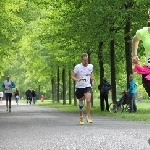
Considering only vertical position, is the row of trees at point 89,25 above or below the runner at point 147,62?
above

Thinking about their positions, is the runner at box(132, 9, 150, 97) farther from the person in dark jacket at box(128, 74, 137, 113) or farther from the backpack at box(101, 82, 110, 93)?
the backpack at box(101, 82, 110, 93)

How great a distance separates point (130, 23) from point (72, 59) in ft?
43.5

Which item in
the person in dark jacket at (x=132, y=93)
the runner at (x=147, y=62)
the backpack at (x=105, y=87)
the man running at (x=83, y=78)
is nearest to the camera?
the runner at (x=147, y=62)

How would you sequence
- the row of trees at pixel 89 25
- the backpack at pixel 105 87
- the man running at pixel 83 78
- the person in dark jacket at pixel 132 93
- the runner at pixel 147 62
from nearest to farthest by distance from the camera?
the runner at pixel 147 62, the man running at pixel 83 78, the row of trees at pixel 89 25, the person in dark jacket at pixel 132 93, the backpack at pixel 105 87

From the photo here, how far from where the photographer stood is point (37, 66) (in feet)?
184

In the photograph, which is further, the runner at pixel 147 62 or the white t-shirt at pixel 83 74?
the white t-shirt at pixel 83 74

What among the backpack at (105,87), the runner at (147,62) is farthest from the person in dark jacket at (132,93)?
the runner at (147,62)

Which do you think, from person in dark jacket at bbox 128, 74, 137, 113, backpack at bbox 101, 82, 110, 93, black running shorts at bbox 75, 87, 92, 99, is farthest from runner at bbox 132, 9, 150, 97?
backpack at bbox 101, 82, 110, 93

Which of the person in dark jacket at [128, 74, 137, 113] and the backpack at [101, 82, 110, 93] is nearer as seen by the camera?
the person in dark jacket at [128, 74, 137, 113]

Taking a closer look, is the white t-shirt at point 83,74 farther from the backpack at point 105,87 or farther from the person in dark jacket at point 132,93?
the backpack at point 105,87

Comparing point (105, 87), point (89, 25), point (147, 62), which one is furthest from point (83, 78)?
point (105, 87)

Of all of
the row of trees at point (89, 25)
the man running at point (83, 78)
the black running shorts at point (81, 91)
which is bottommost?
the black running shorts at point (81, 91)

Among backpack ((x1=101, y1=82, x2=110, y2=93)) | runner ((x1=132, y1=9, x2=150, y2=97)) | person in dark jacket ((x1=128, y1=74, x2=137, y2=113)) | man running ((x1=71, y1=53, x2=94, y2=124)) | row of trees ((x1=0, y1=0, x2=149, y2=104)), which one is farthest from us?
backpack ((x1=101, y1=82, x2=110, y2=93))

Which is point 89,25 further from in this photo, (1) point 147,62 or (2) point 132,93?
(1) point 147,62
